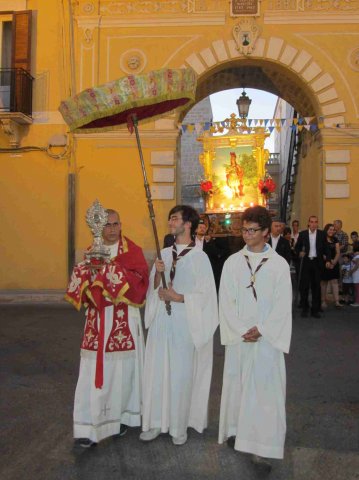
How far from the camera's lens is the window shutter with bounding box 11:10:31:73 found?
44.9ft

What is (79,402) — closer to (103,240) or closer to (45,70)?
(103,240)

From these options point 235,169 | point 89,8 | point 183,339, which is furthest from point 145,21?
point 183,339

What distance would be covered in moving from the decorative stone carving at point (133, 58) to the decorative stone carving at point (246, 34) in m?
2.35

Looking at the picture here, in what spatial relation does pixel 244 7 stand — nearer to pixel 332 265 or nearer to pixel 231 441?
pixel 332 265

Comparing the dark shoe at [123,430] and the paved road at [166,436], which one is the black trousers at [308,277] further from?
the dark shoe at [123,430]

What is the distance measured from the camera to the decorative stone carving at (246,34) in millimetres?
13203

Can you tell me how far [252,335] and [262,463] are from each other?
881mm

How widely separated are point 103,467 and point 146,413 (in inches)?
22.1

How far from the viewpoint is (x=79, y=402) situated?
13.4 feet

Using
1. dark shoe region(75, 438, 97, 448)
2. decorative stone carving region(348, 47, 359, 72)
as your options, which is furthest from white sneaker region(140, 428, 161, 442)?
decorative stone carving region(348, 47, 359, 72)

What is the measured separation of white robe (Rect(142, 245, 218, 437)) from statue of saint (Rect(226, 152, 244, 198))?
1406 cm

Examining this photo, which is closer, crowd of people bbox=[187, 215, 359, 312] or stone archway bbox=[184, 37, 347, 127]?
crowd of people bbox=[187, 215, 359, 312]

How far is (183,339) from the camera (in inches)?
167

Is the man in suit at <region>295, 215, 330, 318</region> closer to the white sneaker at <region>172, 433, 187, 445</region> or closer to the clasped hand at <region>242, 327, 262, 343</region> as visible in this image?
the white sneaker at <region>172, 433, 187, 445</region>
